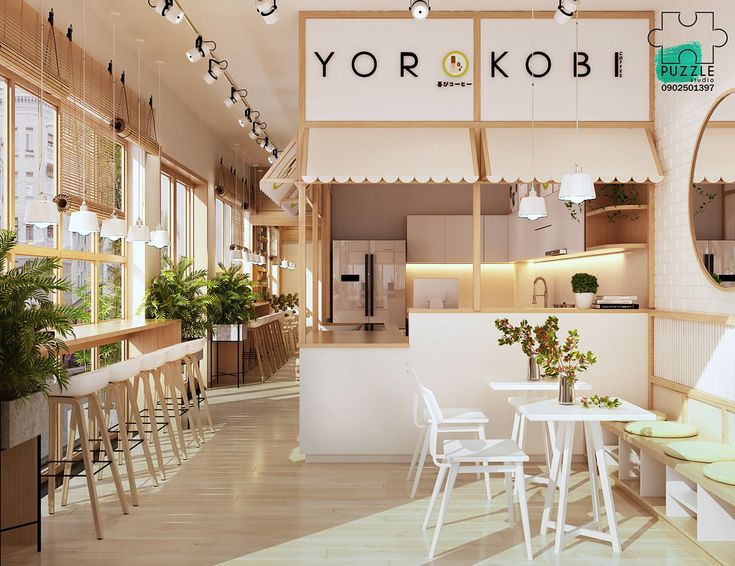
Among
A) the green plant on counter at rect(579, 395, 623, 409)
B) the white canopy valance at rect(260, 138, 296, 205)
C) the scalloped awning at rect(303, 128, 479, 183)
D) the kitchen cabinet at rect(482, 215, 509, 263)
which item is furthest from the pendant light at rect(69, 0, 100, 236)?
the kitchen cabinet at rect(482, 215, 509, 263)

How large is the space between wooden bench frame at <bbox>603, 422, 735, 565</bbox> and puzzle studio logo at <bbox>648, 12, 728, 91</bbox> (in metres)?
2.47

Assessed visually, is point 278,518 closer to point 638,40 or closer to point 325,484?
point 325,484

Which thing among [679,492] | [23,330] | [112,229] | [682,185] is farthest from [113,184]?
[679,492]

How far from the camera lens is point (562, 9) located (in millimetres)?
4906

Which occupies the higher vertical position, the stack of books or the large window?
the large window

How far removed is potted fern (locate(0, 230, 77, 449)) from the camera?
11.5 feet

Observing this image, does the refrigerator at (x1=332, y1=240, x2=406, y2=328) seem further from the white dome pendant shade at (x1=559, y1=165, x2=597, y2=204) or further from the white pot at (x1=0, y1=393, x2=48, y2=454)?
the white pot at (x1=0, y1=393, x2=48, y2=454)

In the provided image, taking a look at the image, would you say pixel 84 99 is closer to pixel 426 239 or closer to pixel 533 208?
pixel 533 208

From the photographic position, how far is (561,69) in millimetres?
5750

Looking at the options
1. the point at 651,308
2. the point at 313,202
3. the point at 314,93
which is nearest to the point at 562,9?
the point at 314,93

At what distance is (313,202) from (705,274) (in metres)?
3.76

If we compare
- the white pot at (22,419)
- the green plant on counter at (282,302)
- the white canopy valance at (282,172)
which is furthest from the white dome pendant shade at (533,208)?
the green plant on counter at (282,302)

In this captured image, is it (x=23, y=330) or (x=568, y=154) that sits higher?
(x=568, y=154)

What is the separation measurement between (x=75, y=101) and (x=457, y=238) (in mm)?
5539
